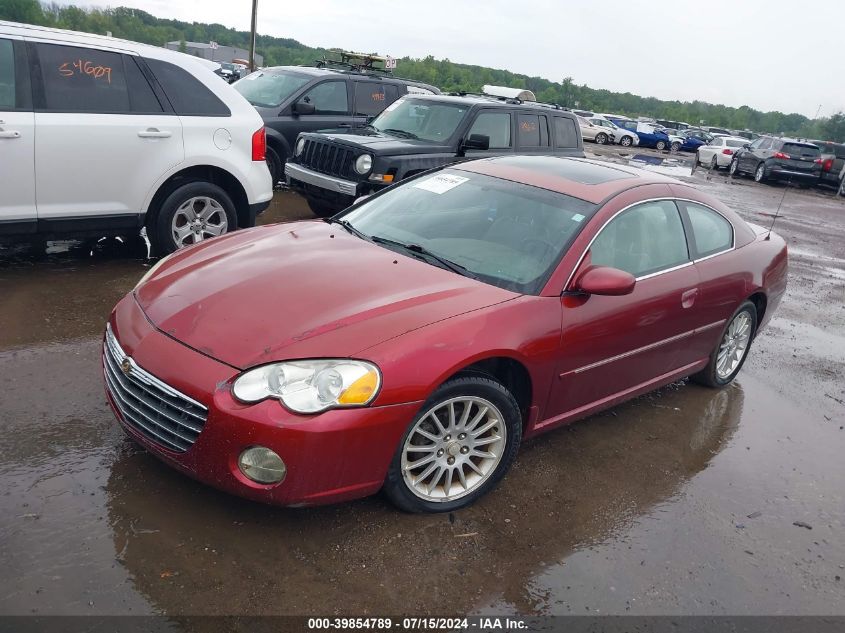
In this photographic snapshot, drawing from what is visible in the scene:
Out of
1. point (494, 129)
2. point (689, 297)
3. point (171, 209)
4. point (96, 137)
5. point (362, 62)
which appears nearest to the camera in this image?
point (689, 297)

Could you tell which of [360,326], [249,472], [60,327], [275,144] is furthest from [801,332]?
[275,144]

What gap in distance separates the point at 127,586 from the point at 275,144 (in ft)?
27.5

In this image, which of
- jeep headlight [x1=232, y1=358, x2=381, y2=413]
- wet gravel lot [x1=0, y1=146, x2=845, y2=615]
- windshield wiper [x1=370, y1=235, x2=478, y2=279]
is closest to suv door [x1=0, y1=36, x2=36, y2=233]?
wet gravel lot [x1=0, y1=146, x2=845, y2=615]

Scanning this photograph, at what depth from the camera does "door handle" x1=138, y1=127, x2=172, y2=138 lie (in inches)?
226

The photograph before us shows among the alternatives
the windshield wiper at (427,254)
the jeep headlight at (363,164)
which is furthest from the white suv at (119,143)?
the windshield wiper at (427,254)

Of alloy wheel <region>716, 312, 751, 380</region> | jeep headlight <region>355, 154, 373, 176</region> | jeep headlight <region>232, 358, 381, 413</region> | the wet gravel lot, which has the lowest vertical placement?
the wet gravel lot

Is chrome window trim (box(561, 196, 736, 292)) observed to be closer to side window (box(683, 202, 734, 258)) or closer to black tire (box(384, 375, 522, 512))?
side window (box(683, 202, 734, 258))

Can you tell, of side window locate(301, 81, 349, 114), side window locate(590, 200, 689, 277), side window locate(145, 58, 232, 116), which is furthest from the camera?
side window locate(301, 81, 349, 114)

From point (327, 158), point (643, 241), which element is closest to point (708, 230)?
point (643, 241)

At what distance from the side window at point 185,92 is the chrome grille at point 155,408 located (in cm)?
345

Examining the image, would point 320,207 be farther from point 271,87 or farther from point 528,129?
point 528,129

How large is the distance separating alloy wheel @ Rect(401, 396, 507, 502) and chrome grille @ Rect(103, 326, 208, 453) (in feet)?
2.88

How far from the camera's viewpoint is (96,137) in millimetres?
5504

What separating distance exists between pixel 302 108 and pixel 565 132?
3735mm
